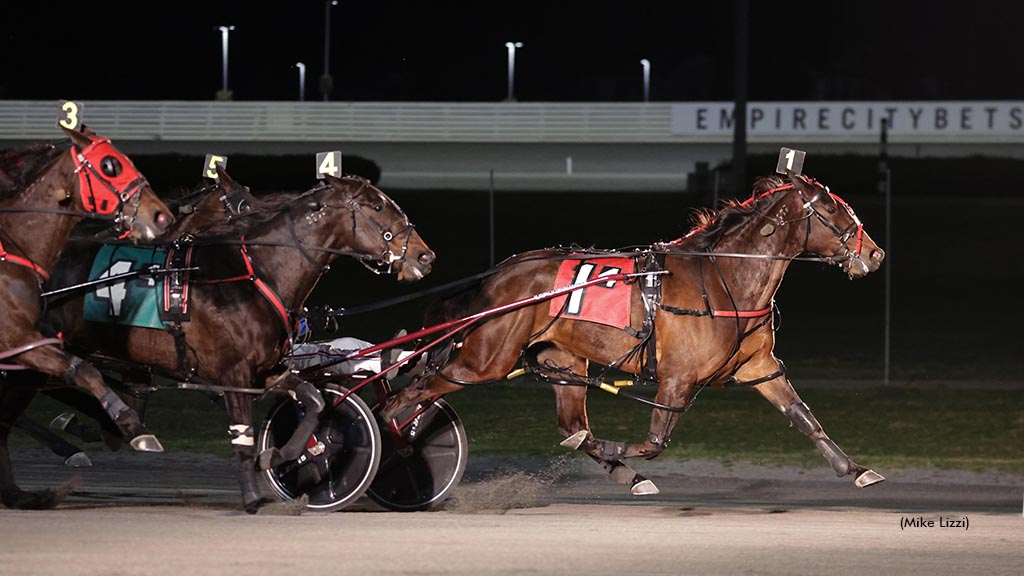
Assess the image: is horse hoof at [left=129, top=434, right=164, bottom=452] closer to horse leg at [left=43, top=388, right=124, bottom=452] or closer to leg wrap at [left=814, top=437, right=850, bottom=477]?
horse leg at [left=43, top=388, right=124, bottom=452]

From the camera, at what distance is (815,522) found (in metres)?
8.12

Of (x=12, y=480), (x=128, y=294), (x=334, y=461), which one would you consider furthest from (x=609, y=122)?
(x=128, y=294)

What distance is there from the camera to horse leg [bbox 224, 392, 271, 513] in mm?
7762

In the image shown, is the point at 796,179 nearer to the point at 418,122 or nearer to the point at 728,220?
the point at 728,220

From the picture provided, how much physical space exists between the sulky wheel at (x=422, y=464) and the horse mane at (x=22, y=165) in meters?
2.38

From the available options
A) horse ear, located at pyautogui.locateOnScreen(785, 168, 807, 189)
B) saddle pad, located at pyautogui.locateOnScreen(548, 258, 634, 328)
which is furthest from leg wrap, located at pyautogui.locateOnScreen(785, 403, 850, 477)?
horse ear, located at pyautogui.locateOnScreen(785, 168, 807, 189)

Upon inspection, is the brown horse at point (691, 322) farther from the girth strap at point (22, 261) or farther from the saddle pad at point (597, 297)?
the girth strap at point (22, 261)

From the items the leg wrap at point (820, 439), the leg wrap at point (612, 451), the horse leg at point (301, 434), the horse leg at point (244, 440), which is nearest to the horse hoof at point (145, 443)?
the horse leg at point (244, 440)

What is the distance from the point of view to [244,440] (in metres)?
7.79

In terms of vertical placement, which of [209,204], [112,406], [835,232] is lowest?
[112,406]

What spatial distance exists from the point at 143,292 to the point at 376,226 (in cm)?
131

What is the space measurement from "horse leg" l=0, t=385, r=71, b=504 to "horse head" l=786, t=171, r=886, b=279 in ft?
14.8

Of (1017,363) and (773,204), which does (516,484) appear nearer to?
(773,204)
